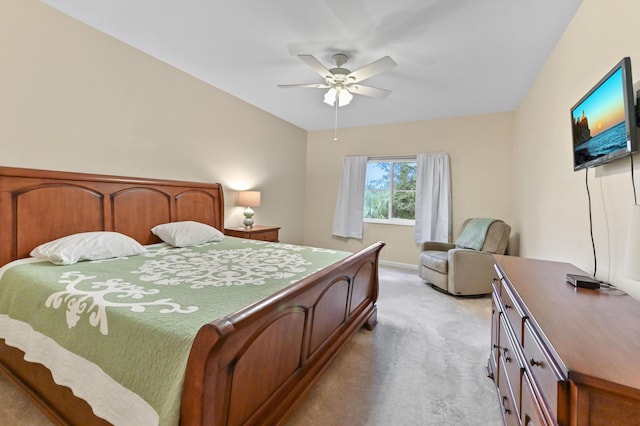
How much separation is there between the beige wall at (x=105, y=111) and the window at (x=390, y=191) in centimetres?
225

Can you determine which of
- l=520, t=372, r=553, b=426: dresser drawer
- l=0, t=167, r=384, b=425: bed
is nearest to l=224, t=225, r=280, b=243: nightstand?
l=0, t=167, r=384, b=425: bed

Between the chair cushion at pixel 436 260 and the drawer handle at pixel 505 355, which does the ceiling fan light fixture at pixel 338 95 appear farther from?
the drawer handle at pixel 505 355

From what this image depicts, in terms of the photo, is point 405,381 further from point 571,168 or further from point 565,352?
point 571,168

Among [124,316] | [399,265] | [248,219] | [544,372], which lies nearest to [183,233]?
[248,219]

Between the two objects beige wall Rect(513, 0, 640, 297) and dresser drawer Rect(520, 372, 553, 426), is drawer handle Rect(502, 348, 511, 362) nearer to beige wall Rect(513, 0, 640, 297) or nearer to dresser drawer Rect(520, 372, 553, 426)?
Result: dresser drawer Rect(520, 372, 553, 426)

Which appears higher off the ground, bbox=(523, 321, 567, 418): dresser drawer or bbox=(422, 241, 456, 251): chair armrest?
bbox=(523, 321, 567, 418): dresser drawer

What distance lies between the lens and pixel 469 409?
1.62m

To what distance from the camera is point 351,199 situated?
5254 millimetres

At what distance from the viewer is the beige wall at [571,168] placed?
1.46m

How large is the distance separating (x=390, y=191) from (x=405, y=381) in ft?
11.9

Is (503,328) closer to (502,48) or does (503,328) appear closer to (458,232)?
(502,48)

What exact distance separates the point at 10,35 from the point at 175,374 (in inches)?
108

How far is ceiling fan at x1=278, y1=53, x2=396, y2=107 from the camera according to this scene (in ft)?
7.60

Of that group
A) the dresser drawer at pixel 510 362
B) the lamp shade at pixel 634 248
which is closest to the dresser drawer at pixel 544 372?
the dresser drawer at pixel 510 362
